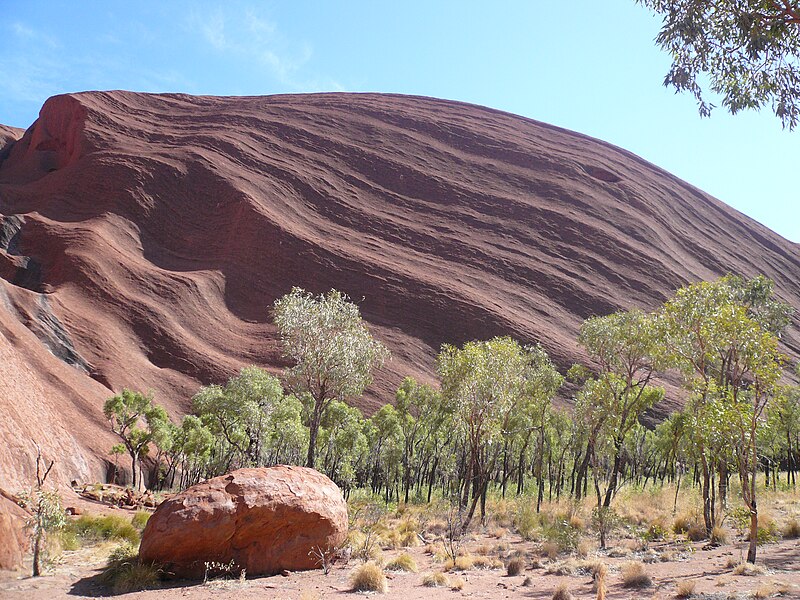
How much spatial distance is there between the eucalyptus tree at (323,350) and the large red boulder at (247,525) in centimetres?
866

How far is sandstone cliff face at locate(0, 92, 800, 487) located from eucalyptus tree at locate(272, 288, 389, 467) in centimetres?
2109

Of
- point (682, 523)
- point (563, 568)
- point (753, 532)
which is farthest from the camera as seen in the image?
point (682, 523)

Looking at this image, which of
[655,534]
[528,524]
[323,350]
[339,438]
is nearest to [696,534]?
[655,534]

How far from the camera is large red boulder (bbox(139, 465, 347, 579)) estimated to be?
11062mm

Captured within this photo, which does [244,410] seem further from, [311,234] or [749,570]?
[311,234]

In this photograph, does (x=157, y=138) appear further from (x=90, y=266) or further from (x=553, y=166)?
(x=553, y=166)

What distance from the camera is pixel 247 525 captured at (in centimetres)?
1159

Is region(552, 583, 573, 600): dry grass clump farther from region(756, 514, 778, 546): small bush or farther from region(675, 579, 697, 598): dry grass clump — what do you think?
region(756, 514, 778, 546): small bush

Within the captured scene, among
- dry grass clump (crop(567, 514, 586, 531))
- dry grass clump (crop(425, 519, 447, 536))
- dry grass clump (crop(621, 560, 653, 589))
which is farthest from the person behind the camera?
dry grass clump (crop(425, 519, 447, 536))

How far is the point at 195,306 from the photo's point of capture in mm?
64938

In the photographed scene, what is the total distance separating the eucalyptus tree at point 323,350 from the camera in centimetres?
2209

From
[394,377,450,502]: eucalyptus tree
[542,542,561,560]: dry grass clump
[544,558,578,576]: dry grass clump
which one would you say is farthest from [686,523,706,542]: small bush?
[394,377,450,502]: eucalyptus tree

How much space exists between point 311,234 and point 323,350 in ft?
194

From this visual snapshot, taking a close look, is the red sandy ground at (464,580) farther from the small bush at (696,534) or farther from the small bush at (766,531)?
the small bush at (696,534)
